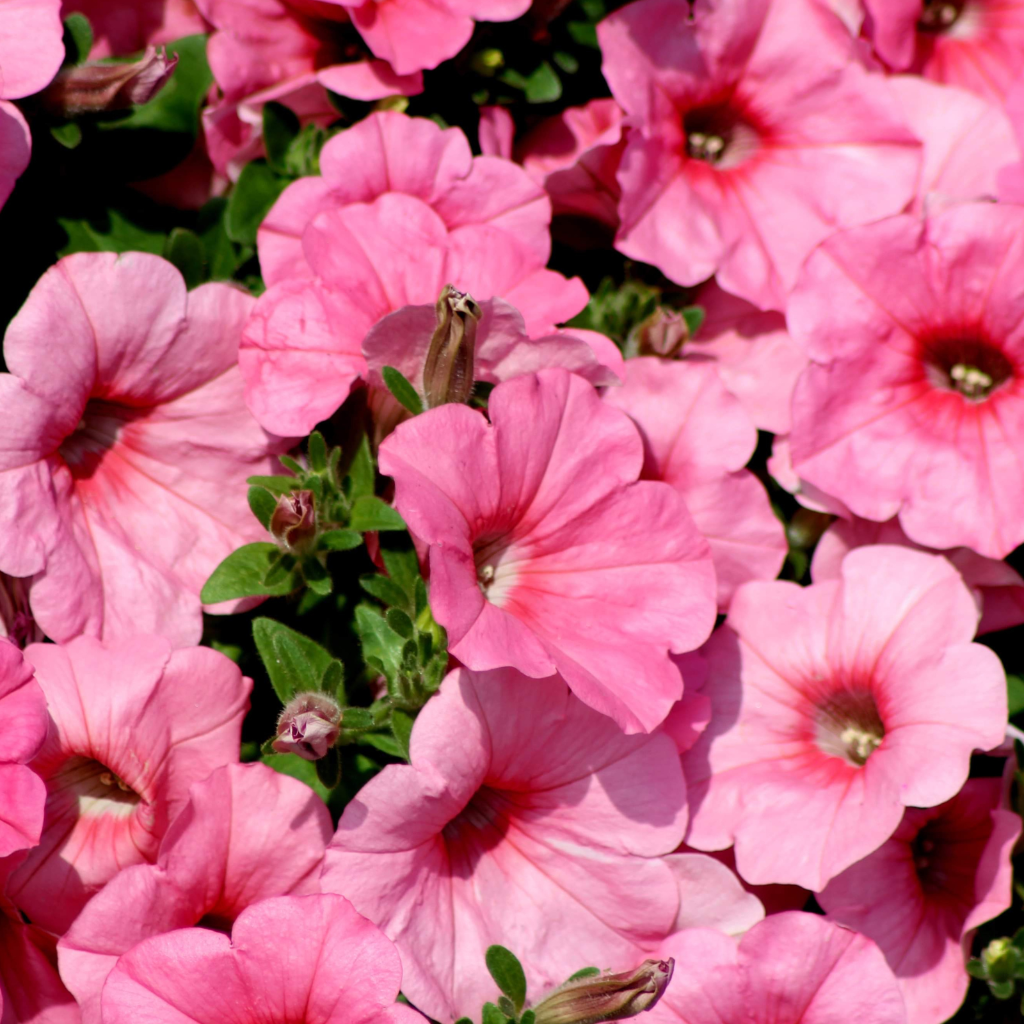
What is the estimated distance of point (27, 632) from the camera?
4.10 feet

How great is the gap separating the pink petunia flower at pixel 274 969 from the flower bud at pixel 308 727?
5.6 inches

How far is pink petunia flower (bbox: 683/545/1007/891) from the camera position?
125 centimetres

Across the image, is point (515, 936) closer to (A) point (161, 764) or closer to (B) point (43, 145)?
(A) point (161, 764)

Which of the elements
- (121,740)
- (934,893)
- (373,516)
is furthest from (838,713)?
(121,740)

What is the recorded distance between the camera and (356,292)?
1284mm

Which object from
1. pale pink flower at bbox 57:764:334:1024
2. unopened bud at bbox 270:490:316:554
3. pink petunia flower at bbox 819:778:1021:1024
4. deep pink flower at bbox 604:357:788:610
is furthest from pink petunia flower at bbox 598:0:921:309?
pale pink flower at bbox 57:764:334:1024

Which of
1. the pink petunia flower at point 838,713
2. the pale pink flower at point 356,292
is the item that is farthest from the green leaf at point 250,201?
the pink petunia flower at point 838,713

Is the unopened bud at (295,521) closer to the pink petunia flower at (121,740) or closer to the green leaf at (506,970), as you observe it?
the pink petunia flower at (121,740)

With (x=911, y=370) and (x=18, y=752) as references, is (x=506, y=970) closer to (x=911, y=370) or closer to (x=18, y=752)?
(x=18, y=752)

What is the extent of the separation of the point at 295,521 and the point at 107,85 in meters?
0.58

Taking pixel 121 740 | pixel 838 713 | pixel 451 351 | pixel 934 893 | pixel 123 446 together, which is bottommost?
pixel 934 893

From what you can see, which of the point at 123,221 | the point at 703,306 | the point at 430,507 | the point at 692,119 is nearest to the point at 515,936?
the point at 430,507

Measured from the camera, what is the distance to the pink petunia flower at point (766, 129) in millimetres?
1494

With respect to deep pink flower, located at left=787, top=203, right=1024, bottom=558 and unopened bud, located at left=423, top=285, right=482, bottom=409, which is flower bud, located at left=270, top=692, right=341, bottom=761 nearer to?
unopened bud, located at left=423, top=285, right=482, bottom=409
